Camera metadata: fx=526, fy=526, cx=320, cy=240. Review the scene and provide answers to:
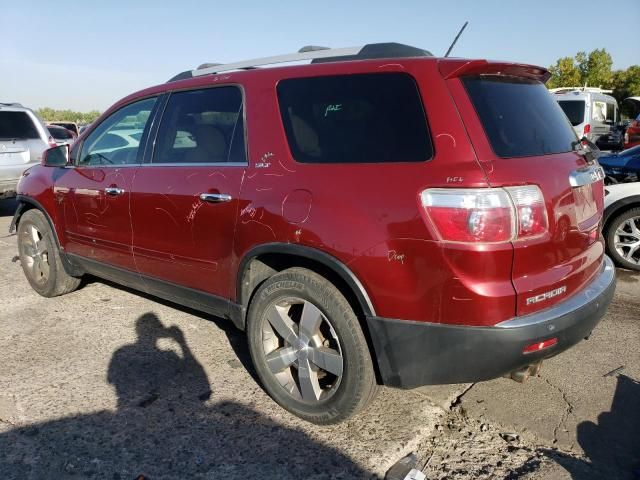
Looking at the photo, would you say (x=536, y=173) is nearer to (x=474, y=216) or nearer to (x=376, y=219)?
(x=474, y=216)

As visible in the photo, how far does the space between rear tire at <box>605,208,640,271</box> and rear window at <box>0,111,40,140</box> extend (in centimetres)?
856

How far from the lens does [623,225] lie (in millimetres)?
5551

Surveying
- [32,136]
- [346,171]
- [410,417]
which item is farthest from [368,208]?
[32,136]

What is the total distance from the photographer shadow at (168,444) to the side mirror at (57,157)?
6.80 ft

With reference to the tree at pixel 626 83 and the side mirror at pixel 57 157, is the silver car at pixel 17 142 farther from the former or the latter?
the tree at pixel 626 83

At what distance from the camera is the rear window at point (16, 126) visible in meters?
8.42

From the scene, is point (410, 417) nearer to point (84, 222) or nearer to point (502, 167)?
point (502, 167)

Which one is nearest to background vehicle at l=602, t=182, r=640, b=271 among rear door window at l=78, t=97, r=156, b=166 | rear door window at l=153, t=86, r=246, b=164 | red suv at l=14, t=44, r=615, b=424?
red suv at l=14, t=44, r=615, b=424

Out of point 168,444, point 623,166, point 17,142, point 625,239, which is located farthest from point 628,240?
point 17,142

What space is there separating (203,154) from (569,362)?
2.75 m

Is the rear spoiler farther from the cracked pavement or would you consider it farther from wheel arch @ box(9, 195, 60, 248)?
wheel arch @ box(9, 195, 60, 248)

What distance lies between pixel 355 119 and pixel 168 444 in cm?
188

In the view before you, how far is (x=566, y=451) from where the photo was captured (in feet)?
8.52

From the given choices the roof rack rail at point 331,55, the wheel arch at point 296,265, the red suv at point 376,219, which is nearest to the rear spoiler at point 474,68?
the red suv at point 376,219
